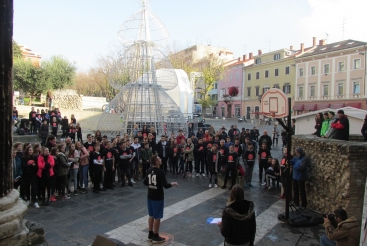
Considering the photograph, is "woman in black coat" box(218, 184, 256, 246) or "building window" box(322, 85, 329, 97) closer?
"woman in black coat" box(218, 184, 256, 246)

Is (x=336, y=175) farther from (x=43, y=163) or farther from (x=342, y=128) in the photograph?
(x=43, y=163)

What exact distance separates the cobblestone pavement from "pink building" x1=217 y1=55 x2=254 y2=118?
49817mm

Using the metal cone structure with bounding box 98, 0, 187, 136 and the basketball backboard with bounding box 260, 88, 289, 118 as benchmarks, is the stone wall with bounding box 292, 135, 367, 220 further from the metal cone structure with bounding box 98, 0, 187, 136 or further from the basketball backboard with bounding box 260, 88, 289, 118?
the metal cone structure with bounding box 98, 0, 187, 136

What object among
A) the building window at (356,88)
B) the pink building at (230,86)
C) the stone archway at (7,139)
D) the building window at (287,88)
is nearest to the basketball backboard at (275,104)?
the stone archway at (7,139)

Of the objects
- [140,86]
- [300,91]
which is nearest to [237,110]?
[300,91]

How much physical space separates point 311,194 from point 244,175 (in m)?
2.59

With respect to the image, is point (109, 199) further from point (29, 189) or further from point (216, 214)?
point (216, 214)

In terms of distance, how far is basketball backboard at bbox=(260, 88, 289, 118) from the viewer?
7814 millimetres

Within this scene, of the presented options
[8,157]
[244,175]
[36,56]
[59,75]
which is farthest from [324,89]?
[36,56]

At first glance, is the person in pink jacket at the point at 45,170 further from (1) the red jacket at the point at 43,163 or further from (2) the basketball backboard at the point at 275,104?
(2) the basketball backboard at the point at 275,104

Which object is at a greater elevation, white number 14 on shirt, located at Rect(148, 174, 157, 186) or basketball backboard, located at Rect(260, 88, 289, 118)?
basketball backboard, located at Rect(260, 88, 289, 118)

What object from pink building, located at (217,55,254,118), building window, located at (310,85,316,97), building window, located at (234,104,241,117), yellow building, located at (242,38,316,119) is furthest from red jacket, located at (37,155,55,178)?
building window, located at (234,104,241,117)

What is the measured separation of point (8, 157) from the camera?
A: 3191 mm

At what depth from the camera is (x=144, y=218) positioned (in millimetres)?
7473
